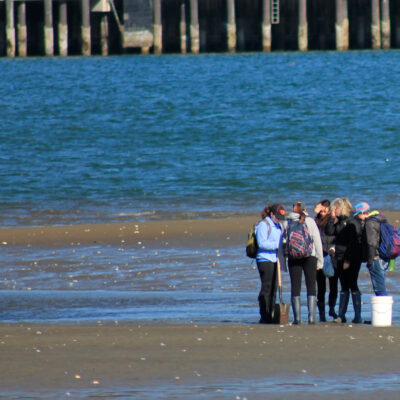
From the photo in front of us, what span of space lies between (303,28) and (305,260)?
55405 mm

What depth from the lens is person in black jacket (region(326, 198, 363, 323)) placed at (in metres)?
10.9

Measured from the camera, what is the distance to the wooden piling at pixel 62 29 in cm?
6378

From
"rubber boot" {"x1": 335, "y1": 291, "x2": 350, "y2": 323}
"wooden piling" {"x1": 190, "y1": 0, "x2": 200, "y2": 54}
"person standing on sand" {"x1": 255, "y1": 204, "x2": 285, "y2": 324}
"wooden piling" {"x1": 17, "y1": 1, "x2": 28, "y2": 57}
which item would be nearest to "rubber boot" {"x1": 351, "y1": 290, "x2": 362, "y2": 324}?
"rubber boot" {"x1": 335, "y1": 291, "x2": 350, "y2": 323}

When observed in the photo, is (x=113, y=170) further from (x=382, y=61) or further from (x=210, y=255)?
(x=382, y=61)

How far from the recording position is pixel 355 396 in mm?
7406

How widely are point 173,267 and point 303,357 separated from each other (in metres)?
6.03

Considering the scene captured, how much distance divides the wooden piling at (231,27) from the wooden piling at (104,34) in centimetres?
742

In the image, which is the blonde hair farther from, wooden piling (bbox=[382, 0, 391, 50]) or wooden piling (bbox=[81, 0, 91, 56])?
wooden piling (bbox=[382, 0, 391, 50])

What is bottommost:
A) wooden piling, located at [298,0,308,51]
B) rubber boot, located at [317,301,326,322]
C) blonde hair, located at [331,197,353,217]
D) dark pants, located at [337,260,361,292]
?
rubber boot, located at [317,301,326,322]

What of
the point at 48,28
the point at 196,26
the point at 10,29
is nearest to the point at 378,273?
the point at 48,28

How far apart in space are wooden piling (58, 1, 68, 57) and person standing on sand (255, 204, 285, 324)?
54342mm

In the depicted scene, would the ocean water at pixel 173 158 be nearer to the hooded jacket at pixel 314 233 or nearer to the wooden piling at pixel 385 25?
the hooded jacket at pixel 314 233

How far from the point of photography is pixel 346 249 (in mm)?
10969

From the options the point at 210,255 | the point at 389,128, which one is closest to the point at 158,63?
the point at 389,128
